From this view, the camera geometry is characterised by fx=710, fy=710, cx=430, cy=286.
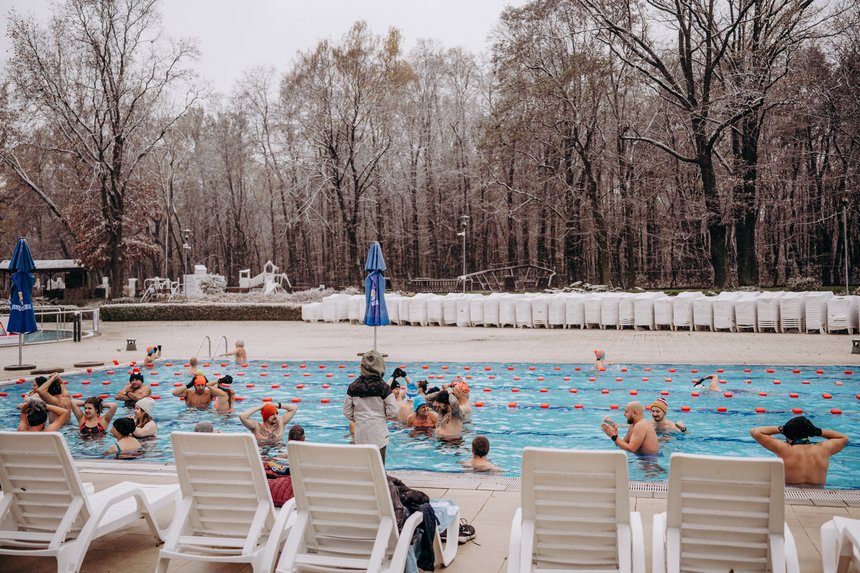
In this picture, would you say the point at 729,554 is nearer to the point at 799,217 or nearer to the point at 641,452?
the point at 641,452

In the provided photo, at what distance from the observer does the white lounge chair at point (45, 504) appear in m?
3.81

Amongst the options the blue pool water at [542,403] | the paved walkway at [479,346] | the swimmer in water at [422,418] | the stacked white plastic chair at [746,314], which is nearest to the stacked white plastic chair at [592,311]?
the paved walkway at [479,346]

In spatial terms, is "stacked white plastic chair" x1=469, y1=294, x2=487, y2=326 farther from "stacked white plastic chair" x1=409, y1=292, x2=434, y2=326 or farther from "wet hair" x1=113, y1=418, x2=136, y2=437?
"wet hair" x1=113, y1=418, x2=136, y2=437

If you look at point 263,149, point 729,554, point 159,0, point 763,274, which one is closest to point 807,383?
point 729,554

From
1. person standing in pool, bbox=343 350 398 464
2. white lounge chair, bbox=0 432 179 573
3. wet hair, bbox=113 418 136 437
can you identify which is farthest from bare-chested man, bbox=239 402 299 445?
white lounge chair, bbox=0 432 179 573

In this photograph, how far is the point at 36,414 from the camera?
21.6 ft

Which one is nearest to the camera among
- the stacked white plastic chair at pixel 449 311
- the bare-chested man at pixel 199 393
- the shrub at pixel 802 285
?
the bare-chested man at pixel 199 393

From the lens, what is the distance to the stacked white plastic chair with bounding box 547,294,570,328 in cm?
2196

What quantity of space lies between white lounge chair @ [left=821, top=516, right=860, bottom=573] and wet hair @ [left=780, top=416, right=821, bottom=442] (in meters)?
2.46

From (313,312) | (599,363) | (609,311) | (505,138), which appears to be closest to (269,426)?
(599,363)

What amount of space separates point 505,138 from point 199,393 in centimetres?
2630

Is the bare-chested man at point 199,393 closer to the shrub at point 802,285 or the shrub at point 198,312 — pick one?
the shrub at point 198,312

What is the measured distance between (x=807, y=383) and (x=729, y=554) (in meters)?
10.2

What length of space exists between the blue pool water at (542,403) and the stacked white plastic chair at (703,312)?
6.60 m
